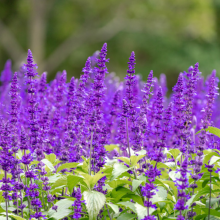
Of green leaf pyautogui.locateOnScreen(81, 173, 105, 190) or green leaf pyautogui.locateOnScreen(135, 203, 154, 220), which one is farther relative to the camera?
green leaf pyautogui.locateOnScreen(81, 173, 105, 190)

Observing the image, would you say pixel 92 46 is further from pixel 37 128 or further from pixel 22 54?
pixel 37 128

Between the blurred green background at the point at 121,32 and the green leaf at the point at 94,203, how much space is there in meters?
20.5

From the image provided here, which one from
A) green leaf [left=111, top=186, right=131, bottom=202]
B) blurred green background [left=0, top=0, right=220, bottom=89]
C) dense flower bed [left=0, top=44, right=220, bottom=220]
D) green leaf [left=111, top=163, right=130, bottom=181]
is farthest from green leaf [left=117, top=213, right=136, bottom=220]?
blurred green background [left=0, top=0, right=220, bottom=89]

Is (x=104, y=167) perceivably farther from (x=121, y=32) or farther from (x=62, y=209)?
(x=121, y=32)

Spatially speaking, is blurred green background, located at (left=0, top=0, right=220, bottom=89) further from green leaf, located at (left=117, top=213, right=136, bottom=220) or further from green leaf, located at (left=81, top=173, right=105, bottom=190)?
green leaf, located at (left=117, top=213, right=136, bottom=220)

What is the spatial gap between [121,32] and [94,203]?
28.9 m

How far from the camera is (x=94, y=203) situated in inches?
140

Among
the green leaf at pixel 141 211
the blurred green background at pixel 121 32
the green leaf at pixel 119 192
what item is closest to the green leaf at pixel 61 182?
the green leaf at pixel 119 192

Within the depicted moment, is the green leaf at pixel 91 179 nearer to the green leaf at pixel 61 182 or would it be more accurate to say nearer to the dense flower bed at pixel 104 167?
the dense flower bed at pixel 104 167

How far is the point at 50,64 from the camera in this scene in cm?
2614

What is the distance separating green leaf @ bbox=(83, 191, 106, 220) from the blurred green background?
20476 mm

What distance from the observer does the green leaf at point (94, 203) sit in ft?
11.6

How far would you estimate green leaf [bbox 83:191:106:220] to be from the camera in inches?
139

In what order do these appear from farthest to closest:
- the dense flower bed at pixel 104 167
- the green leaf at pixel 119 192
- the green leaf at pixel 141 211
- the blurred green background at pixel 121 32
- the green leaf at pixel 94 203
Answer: the blurred green background at pixel 121 32 → the green leaf at pixel 119 192 → the dense flower bed at pixel 104 167 → the green leaf at pixel 94 203 → the green leaf at pixel 141 211
